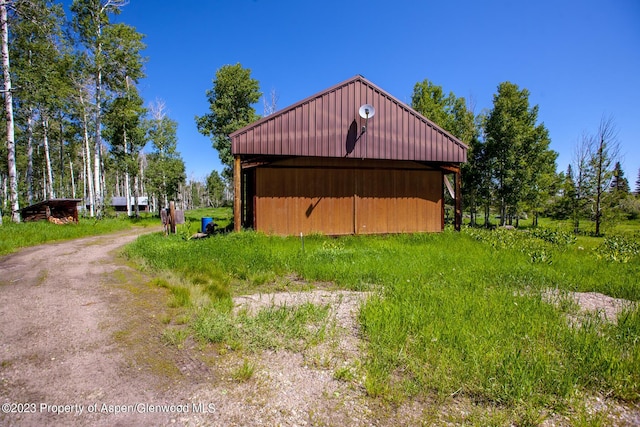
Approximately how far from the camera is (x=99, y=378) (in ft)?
10.0

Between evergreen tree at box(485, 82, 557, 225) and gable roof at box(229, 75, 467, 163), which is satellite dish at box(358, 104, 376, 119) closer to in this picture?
gable roof at box(229, 75, 467, 163)

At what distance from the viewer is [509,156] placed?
2711 cm

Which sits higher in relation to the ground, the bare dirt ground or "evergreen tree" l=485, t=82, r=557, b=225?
"evergreen tree" l=485, t=82, r=557, b=225

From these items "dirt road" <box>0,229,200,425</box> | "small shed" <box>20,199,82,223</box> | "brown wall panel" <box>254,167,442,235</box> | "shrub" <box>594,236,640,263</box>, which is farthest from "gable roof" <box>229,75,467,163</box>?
"small shed" <box>20,199,82,223</box>

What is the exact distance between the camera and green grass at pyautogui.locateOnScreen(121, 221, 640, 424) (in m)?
3.08

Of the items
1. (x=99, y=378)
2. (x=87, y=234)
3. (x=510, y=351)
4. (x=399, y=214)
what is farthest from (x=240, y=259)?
(x=87, y=234)

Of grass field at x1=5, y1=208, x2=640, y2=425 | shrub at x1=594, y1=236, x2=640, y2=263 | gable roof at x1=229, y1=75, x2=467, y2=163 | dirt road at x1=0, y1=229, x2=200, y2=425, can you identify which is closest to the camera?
dirt road at x1=0, y1=229, x2=200, y2=425

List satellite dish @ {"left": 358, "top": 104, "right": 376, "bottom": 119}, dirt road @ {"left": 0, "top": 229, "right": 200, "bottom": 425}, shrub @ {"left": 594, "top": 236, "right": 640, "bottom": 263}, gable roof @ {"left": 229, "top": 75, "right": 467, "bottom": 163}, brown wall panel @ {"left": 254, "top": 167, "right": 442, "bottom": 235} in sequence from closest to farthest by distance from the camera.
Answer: dirt road @ {"left": 0, "top": 229, "right": 200, "bottom": 425}, shrub @ {"left": 594, "top": 236, "right": 640, "bottom": 263}, gable roof @ {"left": 229, "top": 75, "right": 467, "bottom": 163}, satellite dish @ {"left": 358, "top": 104, "right": 376, "bottom": 119}, brown wall panel @ {"left": 254, "top": 167, "right": 442, "bottom": 235}

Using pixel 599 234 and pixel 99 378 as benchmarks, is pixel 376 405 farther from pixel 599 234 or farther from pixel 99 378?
pixel 599 234

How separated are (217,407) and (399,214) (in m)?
12.7

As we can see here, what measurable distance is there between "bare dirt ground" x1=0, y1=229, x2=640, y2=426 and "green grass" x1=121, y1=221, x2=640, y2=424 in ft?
0.75

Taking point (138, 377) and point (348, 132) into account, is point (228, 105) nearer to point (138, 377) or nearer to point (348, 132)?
point (348, 132)

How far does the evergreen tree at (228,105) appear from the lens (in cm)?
3066

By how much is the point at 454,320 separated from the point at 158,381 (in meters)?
3.73
